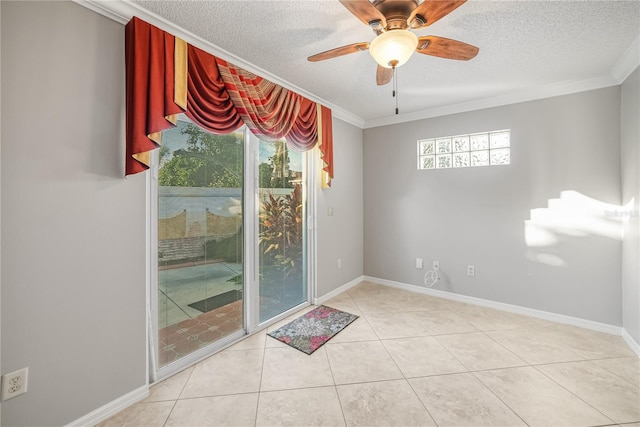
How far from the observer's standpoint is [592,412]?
161cm

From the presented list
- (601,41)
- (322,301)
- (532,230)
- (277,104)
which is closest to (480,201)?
(532,230)

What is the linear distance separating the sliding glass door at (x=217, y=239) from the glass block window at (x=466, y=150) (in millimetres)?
1943

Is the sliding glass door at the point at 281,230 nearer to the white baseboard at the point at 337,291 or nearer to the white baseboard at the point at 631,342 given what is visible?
the white baseboard at the point at 337,291

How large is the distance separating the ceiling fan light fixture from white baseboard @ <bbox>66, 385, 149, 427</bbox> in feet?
8.37

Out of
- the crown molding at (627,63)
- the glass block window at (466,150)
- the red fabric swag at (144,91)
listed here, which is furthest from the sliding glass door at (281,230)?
the crown molding at (627,63)

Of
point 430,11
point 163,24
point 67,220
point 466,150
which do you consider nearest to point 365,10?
point 430,11

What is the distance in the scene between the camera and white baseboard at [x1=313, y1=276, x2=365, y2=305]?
10.8ft

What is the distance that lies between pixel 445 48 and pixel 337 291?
2.95 metres

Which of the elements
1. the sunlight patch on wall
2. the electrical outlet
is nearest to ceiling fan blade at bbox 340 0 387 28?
the electrical outlet

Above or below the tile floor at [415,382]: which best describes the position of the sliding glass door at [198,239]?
above

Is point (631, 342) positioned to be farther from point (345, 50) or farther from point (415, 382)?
point (345, 50)

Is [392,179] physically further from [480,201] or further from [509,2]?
[509,2]

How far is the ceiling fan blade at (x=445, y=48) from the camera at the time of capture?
4.96ft

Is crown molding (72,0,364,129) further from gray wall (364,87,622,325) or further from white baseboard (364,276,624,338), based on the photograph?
white baseboard (364,276,624,338)
